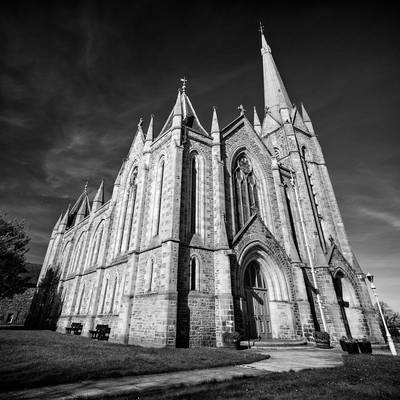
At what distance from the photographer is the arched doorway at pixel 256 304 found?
1786 centimetres

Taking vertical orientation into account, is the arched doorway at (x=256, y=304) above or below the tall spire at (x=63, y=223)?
below

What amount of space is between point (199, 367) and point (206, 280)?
26.1 feet

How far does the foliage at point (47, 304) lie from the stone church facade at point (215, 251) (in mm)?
3132

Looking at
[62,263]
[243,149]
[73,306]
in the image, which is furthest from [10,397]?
[62,263]

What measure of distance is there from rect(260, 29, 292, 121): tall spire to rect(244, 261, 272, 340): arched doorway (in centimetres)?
2468

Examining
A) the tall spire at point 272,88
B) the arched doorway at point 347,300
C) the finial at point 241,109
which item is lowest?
the arched doorway at point 347,300

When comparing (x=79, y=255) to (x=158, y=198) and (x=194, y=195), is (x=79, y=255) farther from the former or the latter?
(x=194, y=195)

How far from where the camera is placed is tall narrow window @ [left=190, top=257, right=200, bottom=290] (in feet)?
52.4

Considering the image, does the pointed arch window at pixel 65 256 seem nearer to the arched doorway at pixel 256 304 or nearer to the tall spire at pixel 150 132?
the tall spire at pixel 150 132

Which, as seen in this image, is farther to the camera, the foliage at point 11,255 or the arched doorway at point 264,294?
the foliage at point 11,255

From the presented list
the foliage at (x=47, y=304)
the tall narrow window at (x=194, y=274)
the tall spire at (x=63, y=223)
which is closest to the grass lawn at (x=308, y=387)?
the tall narrow window at (x=194, y=274)

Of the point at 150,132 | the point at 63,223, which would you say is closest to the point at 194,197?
the point at 150,132

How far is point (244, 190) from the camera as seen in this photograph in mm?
23266

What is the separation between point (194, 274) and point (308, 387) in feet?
35.3
